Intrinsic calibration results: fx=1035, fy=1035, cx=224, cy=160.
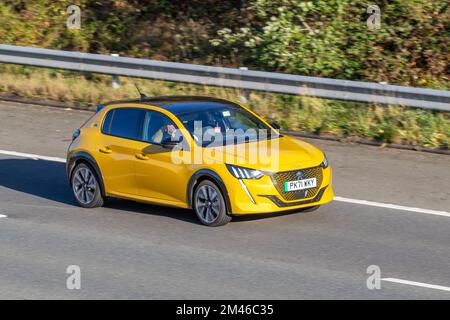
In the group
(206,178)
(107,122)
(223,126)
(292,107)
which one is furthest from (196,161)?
(292,107)

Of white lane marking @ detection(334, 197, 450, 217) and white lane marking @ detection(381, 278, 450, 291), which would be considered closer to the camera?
white lane marking @ detection(381, 278, 450, 291)

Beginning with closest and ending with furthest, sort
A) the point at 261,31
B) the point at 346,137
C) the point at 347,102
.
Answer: the point at 346,137 → the point at 347,102 → the point at 261,31

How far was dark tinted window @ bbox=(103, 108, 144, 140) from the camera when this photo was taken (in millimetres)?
13578

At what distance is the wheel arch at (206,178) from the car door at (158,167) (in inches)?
3.2

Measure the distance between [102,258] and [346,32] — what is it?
12.1 meters

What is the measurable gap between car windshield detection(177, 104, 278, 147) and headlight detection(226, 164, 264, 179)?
2.12 ft

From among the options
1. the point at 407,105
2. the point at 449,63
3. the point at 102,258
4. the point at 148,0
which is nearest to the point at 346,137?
the point at 407,105

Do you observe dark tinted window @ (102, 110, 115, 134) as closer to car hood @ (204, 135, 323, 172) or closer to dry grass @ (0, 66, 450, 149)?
car hood @ (204, 135, 323, 172)

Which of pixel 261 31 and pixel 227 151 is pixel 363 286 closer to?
pixel 227 151

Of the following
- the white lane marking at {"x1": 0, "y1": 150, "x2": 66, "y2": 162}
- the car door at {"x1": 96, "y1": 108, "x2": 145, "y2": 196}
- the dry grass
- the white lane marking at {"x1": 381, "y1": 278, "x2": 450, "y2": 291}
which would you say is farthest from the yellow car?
the dry grass

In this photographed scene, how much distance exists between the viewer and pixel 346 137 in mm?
17688

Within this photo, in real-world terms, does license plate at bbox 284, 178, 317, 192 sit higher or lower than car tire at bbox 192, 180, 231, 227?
higher

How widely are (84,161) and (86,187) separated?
36cm

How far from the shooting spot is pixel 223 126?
1328 cm
